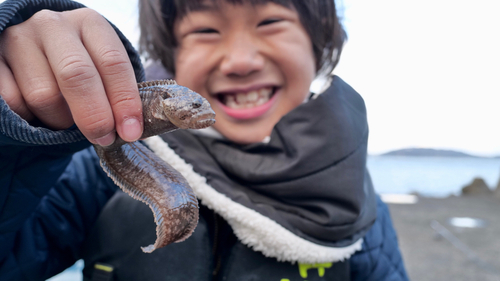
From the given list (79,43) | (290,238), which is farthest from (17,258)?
(290,238)

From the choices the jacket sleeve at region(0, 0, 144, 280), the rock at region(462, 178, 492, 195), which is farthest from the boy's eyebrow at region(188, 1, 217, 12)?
the rock at region(462, 178, 492, 195)

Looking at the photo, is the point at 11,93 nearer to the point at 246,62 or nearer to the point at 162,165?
the point at 162,165

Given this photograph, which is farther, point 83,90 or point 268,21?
point 268,21

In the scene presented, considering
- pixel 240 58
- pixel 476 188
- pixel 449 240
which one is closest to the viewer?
pixel 240 58

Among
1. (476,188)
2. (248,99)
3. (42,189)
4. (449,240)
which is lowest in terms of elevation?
(476,188)

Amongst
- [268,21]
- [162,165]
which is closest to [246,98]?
[268,21]

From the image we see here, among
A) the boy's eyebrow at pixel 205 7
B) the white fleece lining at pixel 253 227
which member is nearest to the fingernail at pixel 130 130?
the white fleece lining at pixel 253 227

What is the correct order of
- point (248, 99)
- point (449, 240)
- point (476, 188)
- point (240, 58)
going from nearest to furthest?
point (240, 58) < point (248, 99) < point (449, 240) < point (476, 188)
